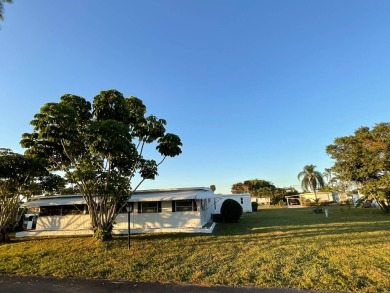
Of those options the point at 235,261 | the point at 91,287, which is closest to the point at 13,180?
the point at 91,287

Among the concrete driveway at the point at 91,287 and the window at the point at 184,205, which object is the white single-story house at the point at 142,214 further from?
the concrete driveway at the point at 91,287

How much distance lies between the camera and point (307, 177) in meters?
47.4

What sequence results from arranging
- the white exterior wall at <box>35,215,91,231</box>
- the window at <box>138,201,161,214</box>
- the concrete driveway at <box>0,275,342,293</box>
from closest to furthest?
the concrete driveway at <box>0,275,342,293</box>, the window at <box>138,201,161,214</box>, the white exterior wall at <box>35,215,91,231</box>

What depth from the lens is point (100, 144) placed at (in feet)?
35.1

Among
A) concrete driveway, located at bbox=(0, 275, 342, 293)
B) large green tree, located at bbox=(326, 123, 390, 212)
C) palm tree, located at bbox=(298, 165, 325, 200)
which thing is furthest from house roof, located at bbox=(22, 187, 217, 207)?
palm tree, located at bbox=(298, 165, 325, 200)

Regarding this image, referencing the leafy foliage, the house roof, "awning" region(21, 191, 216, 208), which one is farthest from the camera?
the leafy foliage

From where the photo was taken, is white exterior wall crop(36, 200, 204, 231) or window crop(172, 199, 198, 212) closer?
white exterior wall crop(36, 200, 204, 231)

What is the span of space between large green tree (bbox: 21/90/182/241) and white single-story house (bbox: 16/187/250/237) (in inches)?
135

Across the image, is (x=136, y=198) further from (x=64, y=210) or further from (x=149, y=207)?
(x=64, y=210)

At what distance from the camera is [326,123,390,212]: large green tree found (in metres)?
21.9

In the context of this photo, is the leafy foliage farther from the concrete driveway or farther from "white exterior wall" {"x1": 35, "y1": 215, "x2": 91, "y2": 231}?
the concrete driveway

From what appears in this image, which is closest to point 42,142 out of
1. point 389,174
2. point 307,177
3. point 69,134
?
point 69,134

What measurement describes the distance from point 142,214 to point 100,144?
25.8 feet

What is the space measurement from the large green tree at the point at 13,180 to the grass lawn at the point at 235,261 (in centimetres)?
→ 358
